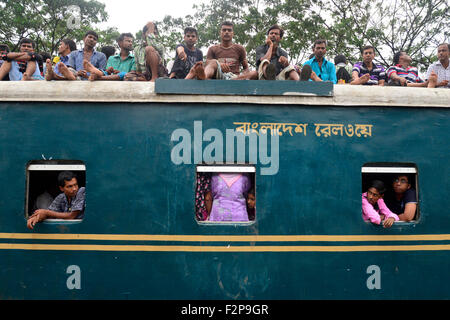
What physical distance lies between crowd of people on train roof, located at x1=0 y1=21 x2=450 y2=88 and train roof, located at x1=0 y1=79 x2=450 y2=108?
0.15 m

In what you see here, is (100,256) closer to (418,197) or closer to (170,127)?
(170,127)

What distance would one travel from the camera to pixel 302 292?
11.3ft

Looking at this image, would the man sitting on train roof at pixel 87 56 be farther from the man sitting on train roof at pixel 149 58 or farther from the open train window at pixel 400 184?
the open train window at pixel 400 184

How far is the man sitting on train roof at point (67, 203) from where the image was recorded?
3.46 meters

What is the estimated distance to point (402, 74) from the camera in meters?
4.59

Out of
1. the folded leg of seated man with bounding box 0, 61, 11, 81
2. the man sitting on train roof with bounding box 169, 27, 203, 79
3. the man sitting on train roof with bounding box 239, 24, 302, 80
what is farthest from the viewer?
the man sitting on train roof with bounding box 169, 27, 203, 79

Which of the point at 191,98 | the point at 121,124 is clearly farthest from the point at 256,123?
the point at 121,124

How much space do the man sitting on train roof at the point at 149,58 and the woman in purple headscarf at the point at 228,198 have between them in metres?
1.32

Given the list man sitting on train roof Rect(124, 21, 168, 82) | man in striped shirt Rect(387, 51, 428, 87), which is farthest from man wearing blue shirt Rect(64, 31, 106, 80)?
man in striped shirt Rect(387, 51, 428, 87)

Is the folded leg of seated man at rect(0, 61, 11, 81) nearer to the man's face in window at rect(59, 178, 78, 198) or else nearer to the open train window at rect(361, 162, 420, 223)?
the man's face in window at rect(59, 178, 78, 198)

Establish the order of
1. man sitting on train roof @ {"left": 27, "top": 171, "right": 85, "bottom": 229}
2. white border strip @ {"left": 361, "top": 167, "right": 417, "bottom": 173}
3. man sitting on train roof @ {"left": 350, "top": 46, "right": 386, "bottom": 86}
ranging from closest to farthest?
1. man sitting on train roof @ {"left": 27, "top": 171, "right": 85, "bottom": 229}
2. white border strip @ {"left": 361, "top": 167, "right": 417, "bottom": 173}
3. man sitting on train roof @ {"left": 350, "top": 46, "right": 386, "bottom": 86}

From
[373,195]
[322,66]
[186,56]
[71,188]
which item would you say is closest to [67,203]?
[71,188]

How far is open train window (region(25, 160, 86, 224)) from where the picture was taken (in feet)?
11.5

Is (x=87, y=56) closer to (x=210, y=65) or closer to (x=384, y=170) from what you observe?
(x=210, y=65)
